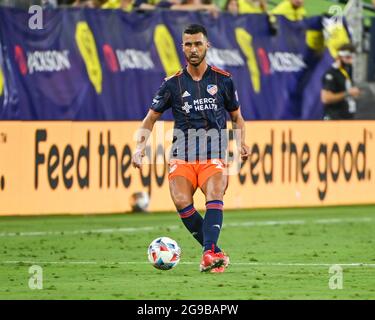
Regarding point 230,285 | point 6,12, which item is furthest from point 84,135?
point 230,285

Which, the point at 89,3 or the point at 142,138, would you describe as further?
the point at 89,3

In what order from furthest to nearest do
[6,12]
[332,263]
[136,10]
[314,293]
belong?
[136,10] < [6,12] < [332,263] < [314,293]

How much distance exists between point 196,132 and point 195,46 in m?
0.88

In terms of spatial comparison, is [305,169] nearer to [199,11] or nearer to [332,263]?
[199,11]

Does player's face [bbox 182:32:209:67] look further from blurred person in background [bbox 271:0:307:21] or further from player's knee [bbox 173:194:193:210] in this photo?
blurred person in background [bbox 271:0:307:21]

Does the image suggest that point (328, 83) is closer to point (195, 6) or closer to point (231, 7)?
point (231, 7)

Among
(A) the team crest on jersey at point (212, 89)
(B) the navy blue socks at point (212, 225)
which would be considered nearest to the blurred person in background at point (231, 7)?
(A) the team crest on jersey at point (212, 89)

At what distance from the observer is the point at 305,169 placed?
24.0m

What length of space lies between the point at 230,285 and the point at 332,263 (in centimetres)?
259

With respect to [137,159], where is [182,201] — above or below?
below

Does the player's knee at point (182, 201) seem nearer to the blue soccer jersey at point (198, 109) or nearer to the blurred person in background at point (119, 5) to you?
the blue soccer jersey at point (198, 109)

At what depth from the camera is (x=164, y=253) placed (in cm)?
1342

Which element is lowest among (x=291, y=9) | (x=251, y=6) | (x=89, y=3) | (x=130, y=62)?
(x=130, y=62)

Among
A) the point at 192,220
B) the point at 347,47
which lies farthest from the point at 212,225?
the point at 347,47
